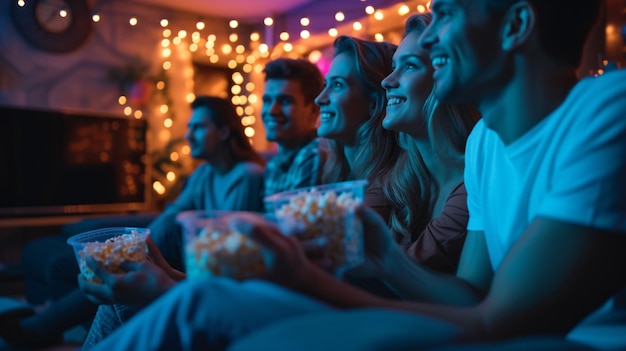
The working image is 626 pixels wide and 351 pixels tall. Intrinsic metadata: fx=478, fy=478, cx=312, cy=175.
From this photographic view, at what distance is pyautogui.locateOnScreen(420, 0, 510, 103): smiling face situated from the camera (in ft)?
2.48

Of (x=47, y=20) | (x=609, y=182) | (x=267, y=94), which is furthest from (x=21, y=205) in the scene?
(x=609, y=182)

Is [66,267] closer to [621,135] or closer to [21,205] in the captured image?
[21,205]

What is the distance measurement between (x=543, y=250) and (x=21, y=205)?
433 cm

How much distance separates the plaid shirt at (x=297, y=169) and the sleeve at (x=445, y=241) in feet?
3.22

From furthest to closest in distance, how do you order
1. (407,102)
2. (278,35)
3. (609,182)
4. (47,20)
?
(278,35)
(47,20)
(407,102)
(609,182)

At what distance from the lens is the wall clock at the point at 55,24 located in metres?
4.16

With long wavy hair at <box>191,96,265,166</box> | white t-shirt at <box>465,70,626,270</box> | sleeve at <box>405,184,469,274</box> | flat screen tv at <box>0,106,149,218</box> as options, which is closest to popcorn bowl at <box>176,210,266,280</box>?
white t-shirt at <box>465,70,626,270</box>

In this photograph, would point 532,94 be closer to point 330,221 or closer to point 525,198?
point 525,198

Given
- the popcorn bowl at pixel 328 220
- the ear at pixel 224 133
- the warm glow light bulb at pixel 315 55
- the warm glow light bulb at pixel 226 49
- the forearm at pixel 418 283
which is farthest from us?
the warm glow light bulb at pixel 226 49

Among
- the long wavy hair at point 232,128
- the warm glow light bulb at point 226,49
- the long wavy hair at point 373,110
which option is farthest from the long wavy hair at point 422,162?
the warm glow light bulb at point 226,49

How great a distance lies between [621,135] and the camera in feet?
2.06

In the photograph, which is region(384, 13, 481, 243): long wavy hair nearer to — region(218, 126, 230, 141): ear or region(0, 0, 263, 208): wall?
region(218, 126, 230, 141): ear

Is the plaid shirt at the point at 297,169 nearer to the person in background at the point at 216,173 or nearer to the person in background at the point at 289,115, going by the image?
the person in background at the point at 289,115

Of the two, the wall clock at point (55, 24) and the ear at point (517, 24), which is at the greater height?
the wall clock at point (55, 24)
